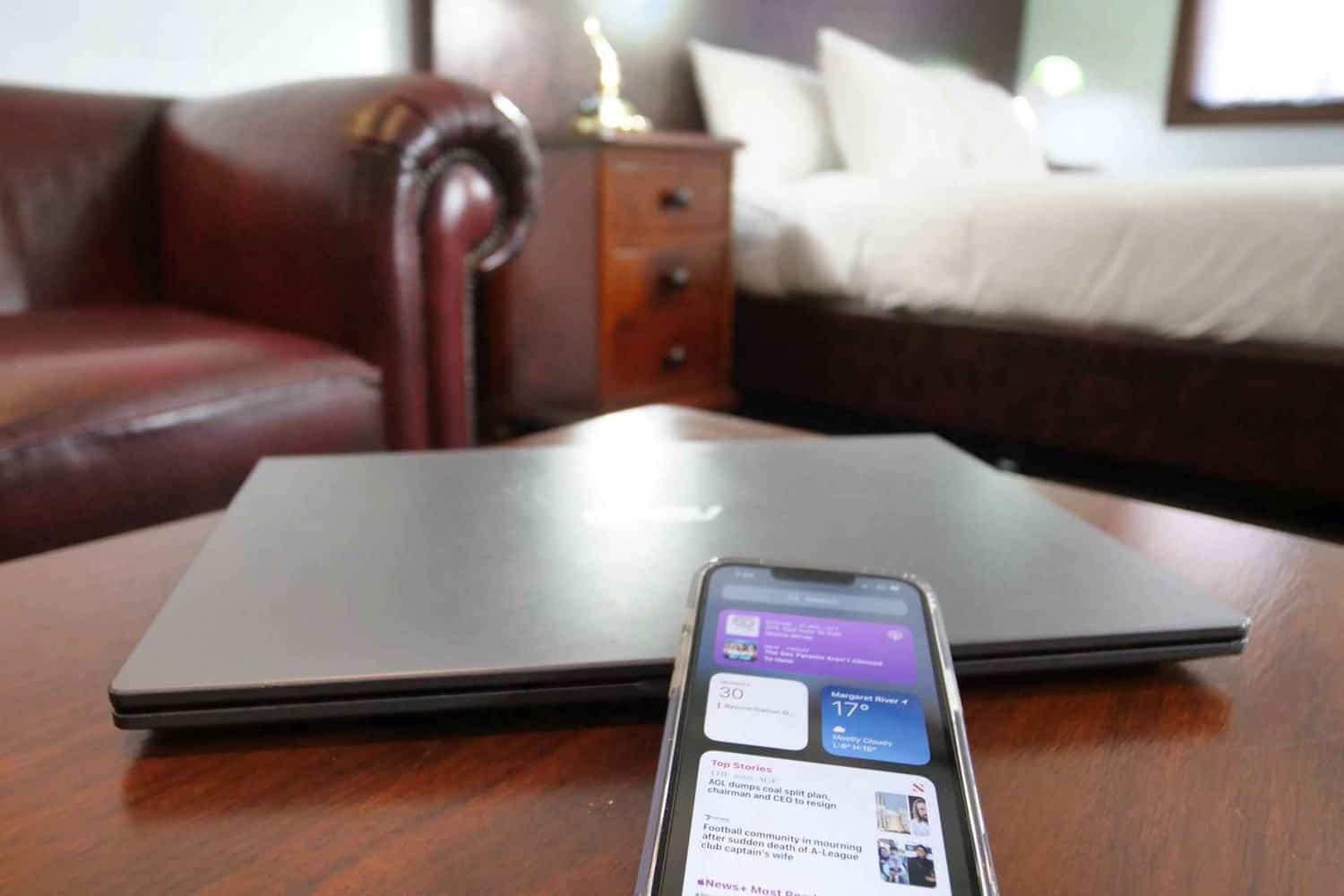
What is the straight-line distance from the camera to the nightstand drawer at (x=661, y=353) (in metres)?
1.69

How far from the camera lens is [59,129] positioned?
4.07 feet

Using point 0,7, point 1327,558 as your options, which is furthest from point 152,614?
point 0,7

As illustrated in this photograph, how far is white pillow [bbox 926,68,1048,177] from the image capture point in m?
2.42

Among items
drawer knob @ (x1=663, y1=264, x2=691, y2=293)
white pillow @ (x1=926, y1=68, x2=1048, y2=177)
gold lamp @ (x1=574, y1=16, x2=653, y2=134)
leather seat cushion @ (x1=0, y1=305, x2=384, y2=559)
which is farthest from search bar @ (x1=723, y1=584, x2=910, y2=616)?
white pillow @ (x1=926, y1=68, x2=1048, y2=177)

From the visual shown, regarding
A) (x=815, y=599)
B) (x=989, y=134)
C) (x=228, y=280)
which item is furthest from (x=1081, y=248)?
(x=815, y=599)

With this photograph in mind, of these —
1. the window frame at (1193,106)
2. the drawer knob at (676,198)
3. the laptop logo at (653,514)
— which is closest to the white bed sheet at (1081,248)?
the drawer knob at (676,198)

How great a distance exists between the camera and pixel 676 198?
172cm

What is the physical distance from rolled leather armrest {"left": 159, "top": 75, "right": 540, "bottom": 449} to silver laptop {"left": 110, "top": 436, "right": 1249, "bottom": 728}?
551 mm

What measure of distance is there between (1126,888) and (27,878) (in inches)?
10.7

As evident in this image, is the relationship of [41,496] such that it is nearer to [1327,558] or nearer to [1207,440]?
[1327,558]

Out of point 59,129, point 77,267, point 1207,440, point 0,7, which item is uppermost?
point 0,7

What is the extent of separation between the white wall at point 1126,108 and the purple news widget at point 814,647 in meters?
3.61

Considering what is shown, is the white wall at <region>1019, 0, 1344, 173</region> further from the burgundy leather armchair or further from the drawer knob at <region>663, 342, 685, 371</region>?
the burgundy leather armchair

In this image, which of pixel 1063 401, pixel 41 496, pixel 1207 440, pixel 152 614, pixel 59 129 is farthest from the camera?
pixel 1063 401
